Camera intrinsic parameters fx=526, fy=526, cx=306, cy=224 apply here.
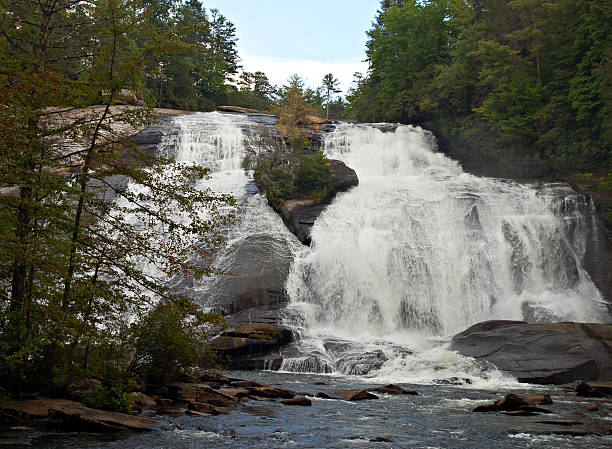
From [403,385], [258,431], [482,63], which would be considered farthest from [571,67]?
[258,431]

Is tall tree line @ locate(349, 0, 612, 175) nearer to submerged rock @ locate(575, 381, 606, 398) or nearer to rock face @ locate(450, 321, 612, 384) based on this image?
rock face @ locate(450, 321, 612, 384)

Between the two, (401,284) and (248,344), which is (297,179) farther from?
(248,344)

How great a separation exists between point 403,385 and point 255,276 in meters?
8.23

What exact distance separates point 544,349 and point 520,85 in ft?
59.2

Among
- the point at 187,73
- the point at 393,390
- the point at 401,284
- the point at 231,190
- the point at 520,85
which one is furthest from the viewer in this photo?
the point at 187,73

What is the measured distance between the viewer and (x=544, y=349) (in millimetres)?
15484

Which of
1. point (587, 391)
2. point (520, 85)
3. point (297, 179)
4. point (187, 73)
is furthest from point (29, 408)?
point (187, 73)

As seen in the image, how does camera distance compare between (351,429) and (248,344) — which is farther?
(248,344)

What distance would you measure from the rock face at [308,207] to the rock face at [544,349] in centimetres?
880

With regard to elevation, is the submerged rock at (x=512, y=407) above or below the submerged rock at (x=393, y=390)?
above

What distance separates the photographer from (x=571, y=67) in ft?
91.4

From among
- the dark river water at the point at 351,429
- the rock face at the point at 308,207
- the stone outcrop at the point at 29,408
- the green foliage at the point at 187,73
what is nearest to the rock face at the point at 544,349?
the dark river water at the point at 351,429

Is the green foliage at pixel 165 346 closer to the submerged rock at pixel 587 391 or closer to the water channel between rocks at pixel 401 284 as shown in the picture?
the water channel between rocks at pixel 401 284

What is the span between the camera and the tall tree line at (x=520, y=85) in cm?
2577
